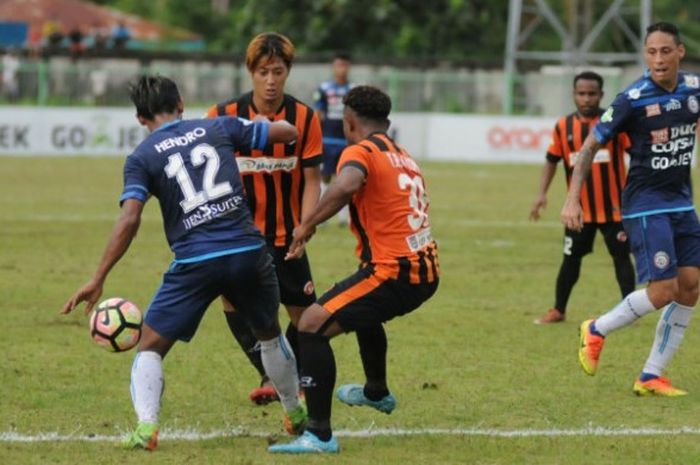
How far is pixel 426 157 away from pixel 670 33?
27937 millimetres

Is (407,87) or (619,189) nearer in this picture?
(619,189)

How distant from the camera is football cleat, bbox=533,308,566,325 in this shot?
12875 millimetres

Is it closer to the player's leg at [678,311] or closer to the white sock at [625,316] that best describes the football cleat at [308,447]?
the white sock at [625,316]

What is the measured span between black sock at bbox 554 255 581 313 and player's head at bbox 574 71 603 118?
4.14ft

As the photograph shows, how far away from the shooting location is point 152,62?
4347cm

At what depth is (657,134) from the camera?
30.8 feet

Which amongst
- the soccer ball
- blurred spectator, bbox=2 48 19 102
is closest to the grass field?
the soccer ball

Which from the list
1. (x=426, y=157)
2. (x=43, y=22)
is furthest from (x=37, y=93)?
(x=43, y=22)

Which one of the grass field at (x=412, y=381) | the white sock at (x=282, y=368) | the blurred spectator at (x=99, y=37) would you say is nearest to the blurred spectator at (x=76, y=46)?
the blurred spectator at (x=99, y=37)

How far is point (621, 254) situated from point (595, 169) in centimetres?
80

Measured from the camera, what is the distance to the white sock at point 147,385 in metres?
7.73

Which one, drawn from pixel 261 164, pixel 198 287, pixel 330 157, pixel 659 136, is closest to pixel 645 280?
pixel 659 136

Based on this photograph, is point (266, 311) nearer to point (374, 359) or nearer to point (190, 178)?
point (190, 178)

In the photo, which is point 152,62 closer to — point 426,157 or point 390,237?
point 426,157
